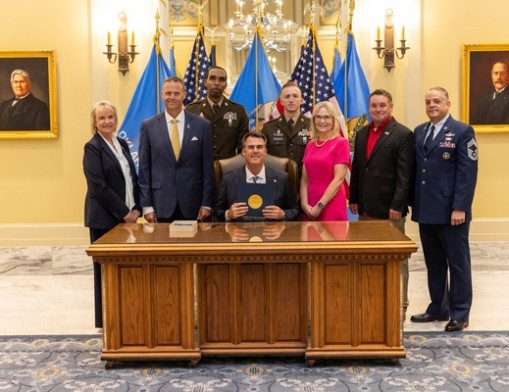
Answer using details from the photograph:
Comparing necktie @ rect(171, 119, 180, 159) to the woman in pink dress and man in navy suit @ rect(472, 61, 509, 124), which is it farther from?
man in navy suit @ rect(472, 61, 509, 124)

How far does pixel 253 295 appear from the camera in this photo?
3.92 metres

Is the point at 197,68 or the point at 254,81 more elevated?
the point at 197,68

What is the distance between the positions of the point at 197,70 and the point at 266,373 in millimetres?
3868

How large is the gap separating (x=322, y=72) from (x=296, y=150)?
70.5 inches

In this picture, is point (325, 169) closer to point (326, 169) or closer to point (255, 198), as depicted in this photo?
point (326, 169)

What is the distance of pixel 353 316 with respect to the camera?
12.5ft

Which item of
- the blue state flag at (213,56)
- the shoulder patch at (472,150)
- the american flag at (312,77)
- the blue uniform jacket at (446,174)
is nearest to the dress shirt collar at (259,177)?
the blue uniform jacket at (446,174)

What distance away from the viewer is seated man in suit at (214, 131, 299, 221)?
14.5 feet

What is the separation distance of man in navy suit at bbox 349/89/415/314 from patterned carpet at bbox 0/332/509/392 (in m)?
0.91

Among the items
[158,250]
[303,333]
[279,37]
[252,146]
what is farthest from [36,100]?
[303,333]

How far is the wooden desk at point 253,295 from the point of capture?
375 cm

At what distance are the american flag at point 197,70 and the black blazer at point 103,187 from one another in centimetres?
222

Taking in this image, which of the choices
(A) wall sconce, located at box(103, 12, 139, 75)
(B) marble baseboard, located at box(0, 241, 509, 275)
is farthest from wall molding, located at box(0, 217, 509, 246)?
(A) wall sconce, located at box(103, 12, 139, 75)

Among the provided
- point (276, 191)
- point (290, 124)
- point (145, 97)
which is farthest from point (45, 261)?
point (276, 191)
